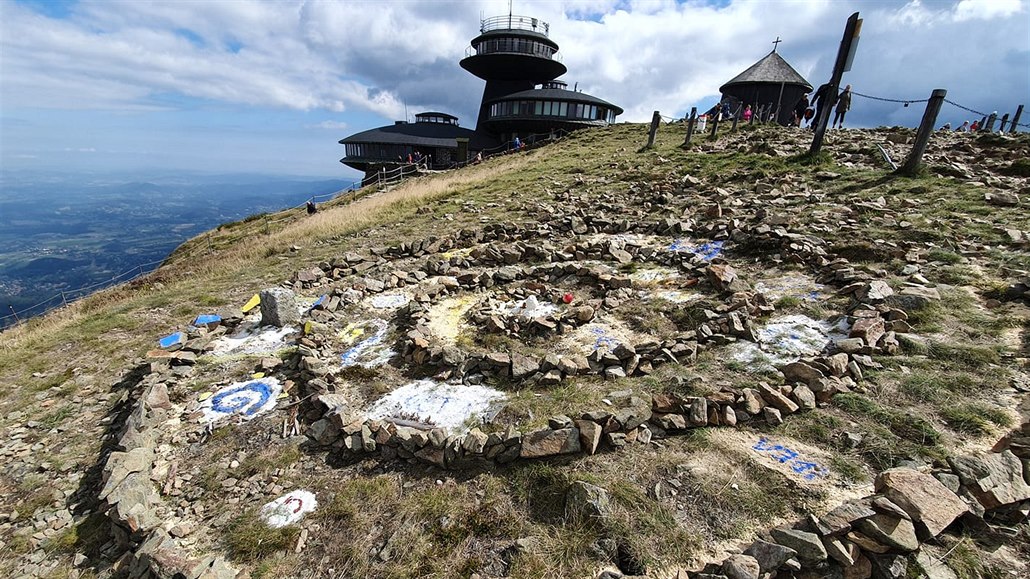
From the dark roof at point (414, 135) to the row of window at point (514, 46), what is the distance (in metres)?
10.9

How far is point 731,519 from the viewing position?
149 inches

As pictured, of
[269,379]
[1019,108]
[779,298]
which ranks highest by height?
[1019,108]

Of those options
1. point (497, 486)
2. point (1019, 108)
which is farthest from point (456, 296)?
point (1019, 108)

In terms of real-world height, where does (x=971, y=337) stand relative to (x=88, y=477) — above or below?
above

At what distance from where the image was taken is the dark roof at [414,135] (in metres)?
54.6

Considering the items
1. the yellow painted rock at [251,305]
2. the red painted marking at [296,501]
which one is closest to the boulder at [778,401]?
the red painted marking at [296,501]

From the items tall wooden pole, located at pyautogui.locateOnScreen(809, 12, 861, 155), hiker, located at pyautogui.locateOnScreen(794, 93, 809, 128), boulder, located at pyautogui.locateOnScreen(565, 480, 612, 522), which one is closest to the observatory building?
hiker, located at pyautogui.locateOnScreen(794, 93, 809, 128)

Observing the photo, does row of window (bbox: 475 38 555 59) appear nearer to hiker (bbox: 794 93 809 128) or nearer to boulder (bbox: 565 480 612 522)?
hiker (bbox: 794 93 809 128)

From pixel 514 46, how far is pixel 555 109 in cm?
1262

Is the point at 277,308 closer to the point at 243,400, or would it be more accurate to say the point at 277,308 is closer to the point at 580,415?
the point at 243,400

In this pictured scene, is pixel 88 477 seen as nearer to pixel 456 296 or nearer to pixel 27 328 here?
pixel 456 296

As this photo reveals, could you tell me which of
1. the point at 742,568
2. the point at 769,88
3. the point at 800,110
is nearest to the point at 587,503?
the point at 742,568

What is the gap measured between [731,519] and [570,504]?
4.65 ft

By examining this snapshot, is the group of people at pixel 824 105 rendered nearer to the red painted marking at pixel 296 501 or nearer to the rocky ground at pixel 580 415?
the rocky ground at pixel 580 415
